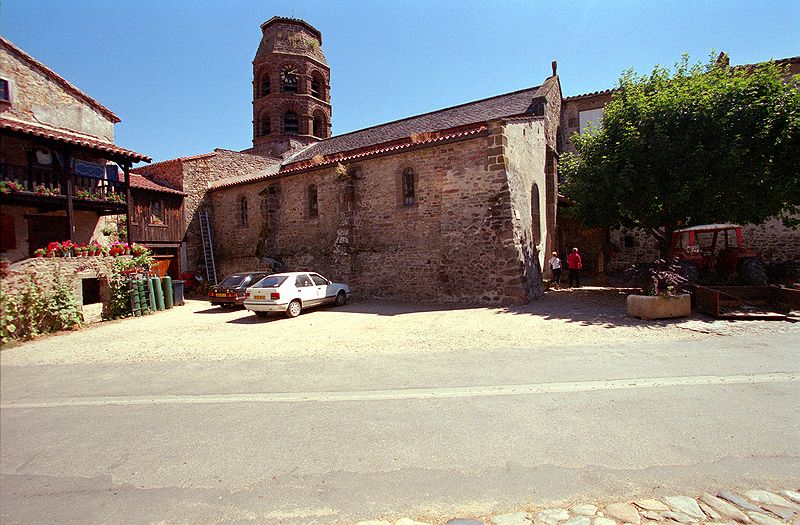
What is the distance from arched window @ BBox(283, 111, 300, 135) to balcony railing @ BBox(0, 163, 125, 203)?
86.0ft

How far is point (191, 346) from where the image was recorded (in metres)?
8.00

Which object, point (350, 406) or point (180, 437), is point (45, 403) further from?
point (350, 406)

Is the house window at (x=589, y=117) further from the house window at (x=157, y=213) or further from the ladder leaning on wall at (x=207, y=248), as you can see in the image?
the house window at (x=157, y=213)

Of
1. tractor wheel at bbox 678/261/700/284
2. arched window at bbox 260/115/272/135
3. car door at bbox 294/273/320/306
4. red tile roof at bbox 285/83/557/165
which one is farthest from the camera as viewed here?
arched window at bbox 260/115/272/135

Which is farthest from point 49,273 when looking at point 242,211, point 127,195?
point 242,211

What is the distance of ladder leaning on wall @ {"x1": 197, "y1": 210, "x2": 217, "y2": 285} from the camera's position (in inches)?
835

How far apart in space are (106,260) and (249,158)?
23.6 meters

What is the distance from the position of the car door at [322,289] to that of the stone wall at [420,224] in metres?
1.97

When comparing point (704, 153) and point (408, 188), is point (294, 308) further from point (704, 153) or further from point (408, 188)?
point (704, 153)

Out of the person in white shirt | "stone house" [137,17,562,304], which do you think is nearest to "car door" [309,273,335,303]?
"stone house" [137,17,562,304]

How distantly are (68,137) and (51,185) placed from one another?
8.9 inches

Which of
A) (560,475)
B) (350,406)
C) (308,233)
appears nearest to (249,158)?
(308,233)

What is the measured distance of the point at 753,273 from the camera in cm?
1169

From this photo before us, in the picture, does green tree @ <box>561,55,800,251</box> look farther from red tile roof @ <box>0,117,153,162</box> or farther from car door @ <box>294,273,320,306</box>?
red tile roof @ <box>0,117,153,162</box>
